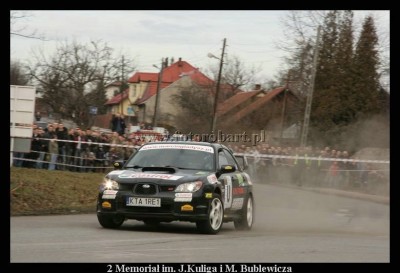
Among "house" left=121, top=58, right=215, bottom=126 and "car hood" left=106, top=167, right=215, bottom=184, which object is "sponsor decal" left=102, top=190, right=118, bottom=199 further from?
"house" left=121, top=58, right=215, bottom=126

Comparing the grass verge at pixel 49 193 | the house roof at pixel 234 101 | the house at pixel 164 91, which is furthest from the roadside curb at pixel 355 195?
the house roof at pixel 234 101

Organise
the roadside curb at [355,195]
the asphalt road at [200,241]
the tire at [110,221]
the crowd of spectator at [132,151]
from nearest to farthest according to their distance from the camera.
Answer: the asphalt road at [200,241], the tire at [110,221], the crowd of spectator at [132,151], the roadside curb at [355,195]

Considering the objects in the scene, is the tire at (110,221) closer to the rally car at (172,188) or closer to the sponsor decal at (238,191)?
the rally car at (172,188)

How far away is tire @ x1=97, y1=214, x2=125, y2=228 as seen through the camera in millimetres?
12447

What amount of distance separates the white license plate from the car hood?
1.02ft

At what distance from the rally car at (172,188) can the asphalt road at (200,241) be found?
12.3 inches

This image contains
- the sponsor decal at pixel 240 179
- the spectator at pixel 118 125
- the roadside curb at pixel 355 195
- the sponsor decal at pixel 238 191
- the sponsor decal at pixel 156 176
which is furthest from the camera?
the spectator at pixel 118 125

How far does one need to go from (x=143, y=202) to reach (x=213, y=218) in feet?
4.11

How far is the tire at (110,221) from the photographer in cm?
1245

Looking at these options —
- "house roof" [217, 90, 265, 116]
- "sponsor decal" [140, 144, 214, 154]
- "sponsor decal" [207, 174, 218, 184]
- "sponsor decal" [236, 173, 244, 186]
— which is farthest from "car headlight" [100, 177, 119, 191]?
"house roof" [217, 90, 265, 116]

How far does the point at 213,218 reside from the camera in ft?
40.8

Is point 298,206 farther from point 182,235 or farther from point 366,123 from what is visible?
point 366,123

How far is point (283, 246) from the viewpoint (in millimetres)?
10664

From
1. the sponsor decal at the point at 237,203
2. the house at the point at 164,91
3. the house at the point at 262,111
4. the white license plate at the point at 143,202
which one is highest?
the house at the point at 164,91
